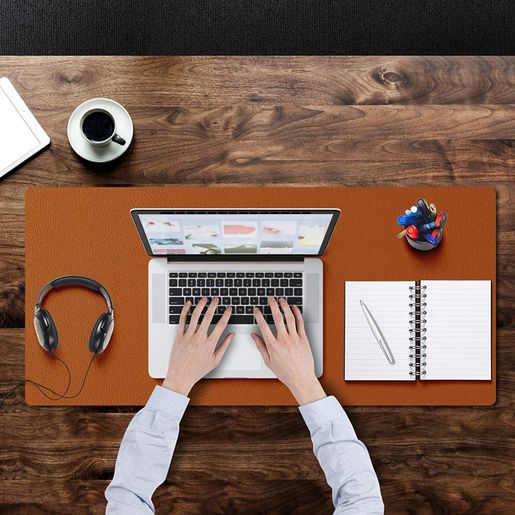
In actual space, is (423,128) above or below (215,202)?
above

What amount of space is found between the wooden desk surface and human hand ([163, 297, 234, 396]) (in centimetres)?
11

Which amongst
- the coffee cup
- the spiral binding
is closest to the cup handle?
the coffee cup

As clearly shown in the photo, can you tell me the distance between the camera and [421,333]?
1.16 m

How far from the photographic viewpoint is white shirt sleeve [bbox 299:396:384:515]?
3.40 feet

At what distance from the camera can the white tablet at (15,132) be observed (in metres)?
1.14

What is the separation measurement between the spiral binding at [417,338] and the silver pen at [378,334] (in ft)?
0.16

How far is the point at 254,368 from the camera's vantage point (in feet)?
3.80

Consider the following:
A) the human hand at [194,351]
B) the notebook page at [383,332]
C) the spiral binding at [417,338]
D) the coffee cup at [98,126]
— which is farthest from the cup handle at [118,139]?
the spiral binding at [417,338]

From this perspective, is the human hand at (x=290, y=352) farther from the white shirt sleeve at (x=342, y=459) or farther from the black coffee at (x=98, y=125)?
the black coffee at (x=98, y=125)

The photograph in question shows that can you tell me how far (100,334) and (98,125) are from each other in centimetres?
46

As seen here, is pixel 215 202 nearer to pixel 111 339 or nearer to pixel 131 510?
pixel 111 339

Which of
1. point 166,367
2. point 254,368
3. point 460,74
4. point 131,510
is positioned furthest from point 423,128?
point 131,510

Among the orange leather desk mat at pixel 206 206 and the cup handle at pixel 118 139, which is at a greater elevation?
the cup handle at pixel 118 139

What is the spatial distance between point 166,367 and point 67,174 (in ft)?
1.63
